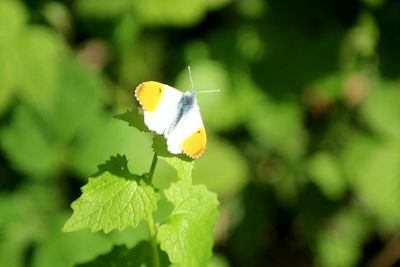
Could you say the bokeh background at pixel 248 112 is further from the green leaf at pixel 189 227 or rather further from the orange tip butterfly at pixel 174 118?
the orange tip butterfly at pixel 174 118

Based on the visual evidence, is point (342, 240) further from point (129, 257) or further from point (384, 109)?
point (129, 257)

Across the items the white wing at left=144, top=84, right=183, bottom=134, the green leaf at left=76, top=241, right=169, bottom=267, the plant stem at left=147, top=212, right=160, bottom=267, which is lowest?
the green leaf at left=76, top=241, right=169, bottom=267

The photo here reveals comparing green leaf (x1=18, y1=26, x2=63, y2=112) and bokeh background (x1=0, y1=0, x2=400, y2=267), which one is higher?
green leaf (x1=18, y1=26, x2=63, y2=112)

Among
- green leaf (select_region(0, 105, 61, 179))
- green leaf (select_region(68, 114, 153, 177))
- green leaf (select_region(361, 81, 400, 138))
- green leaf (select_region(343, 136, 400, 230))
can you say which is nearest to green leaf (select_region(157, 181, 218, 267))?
green leaf (select_region(68, 114, 153, 177))

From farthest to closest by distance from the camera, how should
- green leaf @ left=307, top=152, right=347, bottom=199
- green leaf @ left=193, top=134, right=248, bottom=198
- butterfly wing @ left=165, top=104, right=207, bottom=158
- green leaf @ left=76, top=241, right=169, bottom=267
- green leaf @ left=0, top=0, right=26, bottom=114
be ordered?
green leaf @ left=307, top=152, right=347, bottom=199 < green leaf @ left=193, top=134, right=248, bottom=198 < green leaf @ left=0, top=0, right=26, bottom=114 < green leaf @ left=76, top=241, right=169, bottom=267 < butterfly wing @ left=165, top=104, right=207, bottom=158

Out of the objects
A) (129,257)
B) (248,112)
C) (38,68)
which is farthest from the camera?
(248,112)

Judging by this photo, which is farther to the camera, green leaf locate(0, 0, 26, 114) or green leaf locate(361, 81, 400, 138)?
green leaf locate(361, 81, 400, 138)

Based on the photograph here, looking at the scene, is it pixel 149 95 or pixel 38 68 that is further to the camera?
pixel 38 68

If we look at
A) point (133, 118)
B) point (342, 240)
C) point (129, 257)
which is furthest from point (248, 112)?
point (133, 118)

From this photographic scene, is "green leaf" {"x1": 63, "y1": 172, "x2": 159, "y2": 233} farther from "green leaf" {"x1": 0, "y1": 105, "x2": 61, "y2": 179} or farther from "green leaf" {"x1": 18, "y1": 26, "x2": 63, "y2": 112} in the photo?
"green leaf" {"x1": 0, "y1": 105, "x2": 61, "y2": 179}
